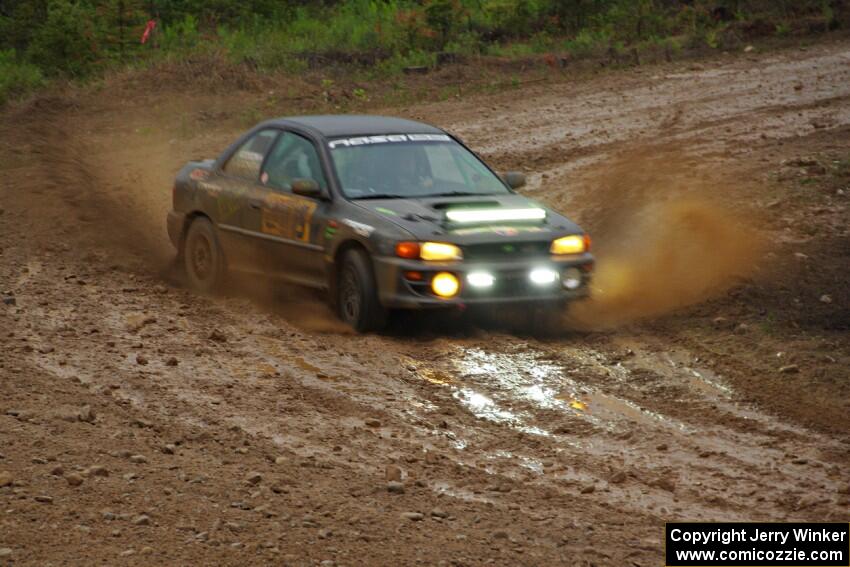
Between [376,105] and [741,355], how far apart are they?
12.1 m

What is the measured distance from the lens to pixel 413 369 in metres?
8.67

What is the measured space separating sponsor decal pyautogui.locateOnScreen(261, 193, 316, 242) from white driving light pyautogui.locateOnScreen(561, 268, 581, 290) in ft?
6.26

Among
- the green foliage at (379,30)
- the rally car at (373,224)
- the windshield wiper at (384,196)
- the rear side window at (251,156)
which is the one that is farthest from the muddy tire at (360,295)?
the green foliage at (379,30)

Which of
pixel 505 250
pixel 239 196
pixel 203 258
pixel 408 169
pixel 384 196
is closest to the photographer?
pixel 505 250

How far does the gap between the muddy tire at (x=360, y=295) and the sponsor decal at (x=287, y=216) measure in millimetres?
518

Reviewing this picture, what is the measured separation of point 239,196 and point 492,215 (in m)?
2.31

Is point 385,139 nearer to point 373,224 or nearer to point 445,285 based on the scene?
point 373,224

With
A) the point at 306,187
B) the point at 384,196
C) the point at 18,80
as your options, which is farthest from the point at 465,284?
the point at 18,80

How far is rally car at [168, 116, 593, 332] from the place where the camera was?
9.34m

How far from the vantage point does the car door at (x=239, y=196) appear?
1083cm

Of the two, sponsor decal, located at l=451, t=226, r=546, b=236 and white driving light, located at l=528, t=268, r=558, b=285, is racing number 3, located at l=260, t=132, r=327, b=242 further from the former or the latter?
white driving light, located at l=528, t=268, r=558, b=285

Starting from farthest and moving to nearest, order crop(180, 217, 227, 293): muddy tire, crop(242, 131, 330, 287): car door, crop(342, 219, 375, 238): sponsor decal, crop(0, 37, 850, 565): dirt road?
crop(180, 217, 227, 293): muddy tire < crop(242, 131, 330, 287): car door < crop(342, 219, 375, 238): sponsor decal < crop(0, 37, 850, 565): dirt road

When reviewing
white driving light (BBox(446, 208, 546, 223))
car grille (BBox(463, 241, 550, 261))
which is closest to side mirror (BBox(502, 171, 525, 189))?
white driving light (BBox(446, 208, 546, 223))

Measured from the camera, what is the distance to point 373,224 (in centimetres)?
953
